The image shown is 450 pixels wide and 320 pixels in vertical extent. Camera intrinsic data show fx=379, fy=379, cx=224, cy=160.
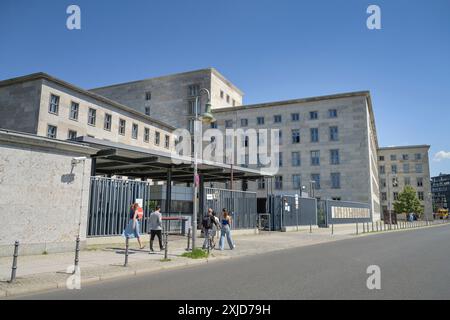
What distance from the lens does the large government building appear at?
39.5 metres

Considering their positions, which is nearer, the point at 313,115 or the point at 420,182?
the point at 313,115

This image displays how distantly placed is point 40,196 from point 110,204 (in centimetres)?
399

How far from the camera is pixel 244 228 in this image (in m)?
26.5

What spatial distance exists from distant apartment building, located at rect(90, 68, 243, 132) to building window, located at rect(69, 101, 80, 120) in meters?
28.9

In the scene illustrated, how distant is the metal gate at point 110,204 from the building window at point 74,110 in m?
27.3

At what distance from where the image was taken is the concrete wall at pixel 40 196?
12.7m

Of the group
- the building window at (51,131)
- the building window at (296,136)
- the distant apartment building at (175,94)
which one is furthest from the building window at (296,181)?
the building window at (51,131)

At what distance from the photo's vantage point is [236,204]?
2584 centimetres

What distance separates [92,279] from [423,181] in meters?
113

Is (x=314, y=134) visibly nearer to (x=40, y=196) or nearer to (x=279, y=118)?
(x=279, y=118)

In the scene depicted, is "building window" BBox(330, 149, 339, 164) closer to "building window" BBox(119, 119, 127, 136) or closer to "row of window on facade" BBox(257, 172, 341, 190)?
"row of window on facade" BBox(257, 172, 341, 190)

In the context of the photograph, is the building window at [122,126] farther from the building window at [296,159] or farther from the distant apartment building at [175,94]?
the building window at [296,159]

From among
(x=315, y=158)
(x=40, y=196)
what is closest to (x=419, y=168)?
(x=315, y=158)
